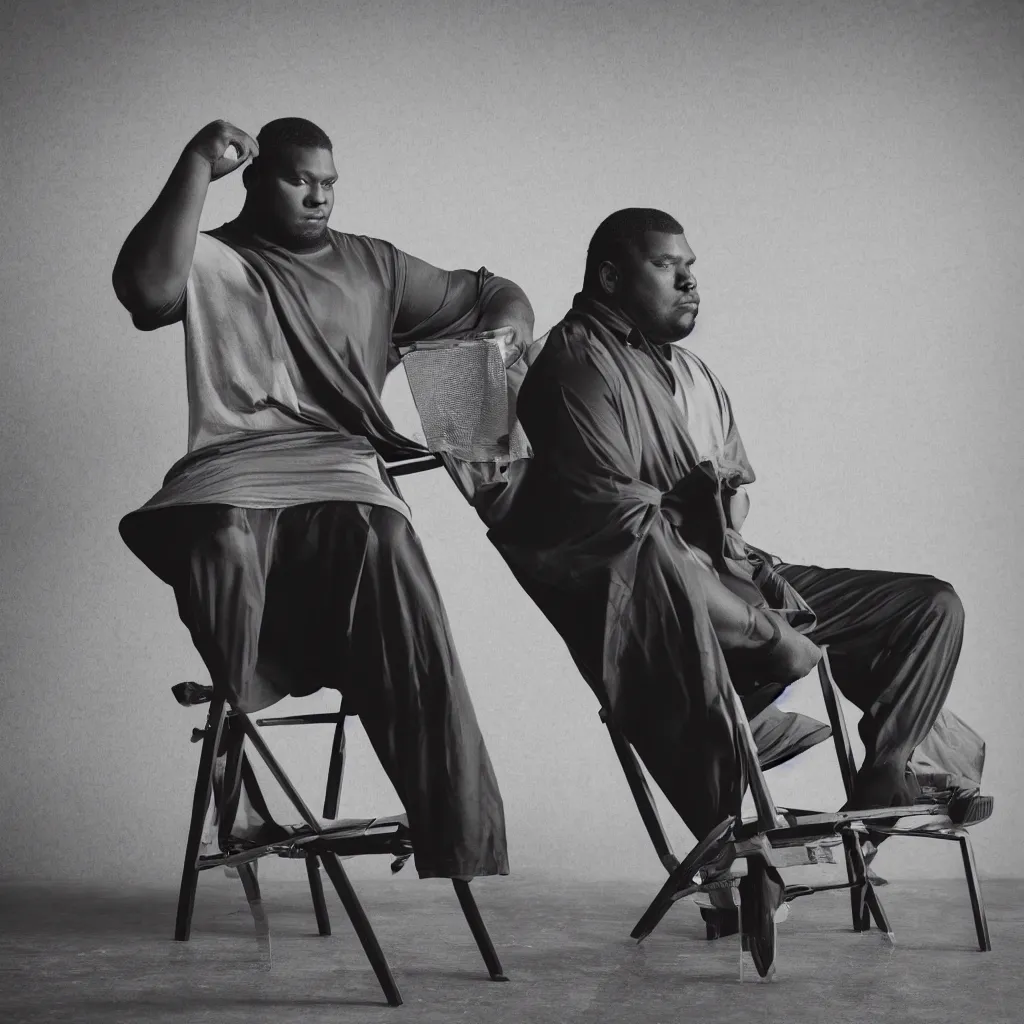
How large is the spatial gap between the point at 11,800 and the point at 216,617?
5.59 feet

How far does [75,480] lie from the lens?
3934 mm

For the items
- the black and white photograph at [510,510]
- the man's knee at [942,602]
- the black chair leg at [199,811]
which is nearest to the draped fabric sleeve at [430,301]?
the black and white photograph at [510,510]

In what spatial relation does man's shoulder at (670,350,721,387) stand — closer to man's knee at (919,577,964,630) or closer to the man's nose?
the man's nose

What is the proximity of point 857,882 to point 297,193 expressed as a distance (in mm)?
1665

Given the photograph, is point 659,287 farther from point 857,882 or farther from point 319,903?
point 319,903

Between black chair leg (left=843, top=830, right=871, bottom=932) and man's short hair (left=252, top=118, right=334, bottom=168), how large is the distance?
162 cm

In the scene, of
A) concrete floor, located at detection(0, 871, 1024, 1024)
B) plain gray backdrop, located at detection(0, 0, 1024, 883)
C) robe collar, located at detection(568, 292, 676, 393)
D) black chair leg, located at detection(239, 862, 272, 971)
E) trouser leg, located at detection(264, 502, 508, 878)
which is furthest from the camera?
plain gray backdrop, located at detection(0, 0, 1024, 883)

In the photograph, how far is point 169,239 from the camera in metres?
2.52

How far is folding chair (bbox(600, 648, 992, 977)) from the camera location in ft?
8.34

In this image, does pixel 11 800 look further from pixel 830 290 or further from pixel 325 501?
pixel 830 290

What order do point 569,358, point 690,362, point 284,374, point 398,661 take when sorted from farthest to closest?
point 690,362 < point 569,358 < point 284,374 < point 398,661

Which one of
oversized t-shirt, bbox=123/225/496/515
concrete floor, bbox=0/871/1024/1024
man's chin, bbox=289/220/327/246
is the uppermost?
man's chin, bbox=289/220/327/246

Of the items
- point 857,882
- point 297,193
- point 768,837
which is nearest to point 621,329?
point 297,193

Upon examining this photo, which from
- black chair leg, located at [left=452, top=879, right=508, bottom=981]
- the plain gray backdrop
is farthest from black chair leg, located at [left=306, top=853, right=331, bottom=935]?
the plain gray backdrop
